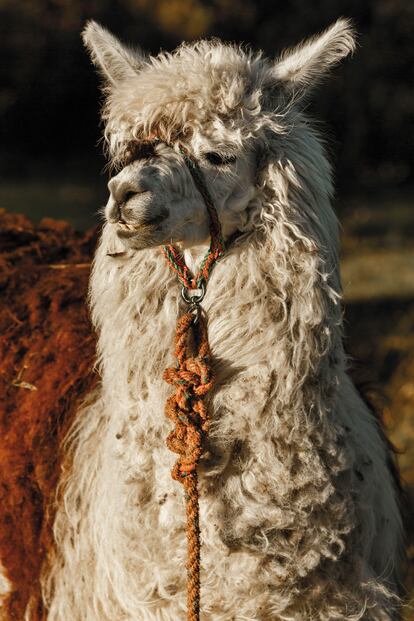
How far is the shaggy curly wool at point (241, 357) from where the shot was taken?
2.05 metres

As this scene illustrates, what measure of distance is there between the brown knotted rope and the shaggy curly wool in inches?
1.5

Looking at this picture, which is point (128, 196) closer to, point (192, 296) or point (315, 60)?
point (192, 296)

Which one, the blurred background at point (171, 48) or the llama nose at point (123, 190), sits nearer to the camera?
the llama nose at point (123, 190)

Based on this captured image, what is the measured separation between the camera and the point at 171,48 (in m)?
17.6

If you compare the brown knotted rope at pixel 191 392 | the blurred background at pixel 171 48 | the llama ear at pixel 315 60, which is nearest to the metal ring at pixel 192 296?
the brown knotted rope at pixel 191 392

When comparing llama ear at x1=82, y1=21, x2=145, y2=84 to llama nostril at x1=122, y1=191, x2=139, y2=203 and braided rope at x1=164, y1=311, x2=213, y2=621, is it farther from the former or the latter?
braided rope at x1=164, y1=311, x2=213, y2=621

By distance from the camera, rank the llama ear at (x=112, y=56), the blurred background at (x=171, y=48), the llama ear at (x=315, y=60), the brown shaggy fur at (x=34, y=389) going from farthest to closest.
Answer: the blurred background at (x=171, y=48), the brown shaggy fur at (x=34, y=389), the llama ear at (x=112, y=56), the llama ear at (x=315, y=60)

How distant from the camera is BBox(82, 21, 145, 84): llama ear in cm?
230

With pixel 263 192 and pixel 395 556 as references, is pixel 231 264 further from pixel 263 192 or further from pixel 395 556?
pixel 395 556

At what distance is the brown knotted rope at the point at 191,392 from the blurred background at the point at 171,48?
10442mm

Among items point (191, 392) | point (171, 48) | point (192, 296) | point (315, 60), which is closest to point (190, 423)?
point (191, 392)

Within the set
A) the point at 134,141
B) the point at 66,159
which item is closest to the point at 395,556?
the point at 134,141

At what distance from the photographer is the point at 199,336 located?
7.00 ft

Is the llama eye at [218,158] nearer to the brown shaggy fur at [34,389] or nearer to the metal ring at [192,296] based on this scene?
the metal ring at [192,296]
